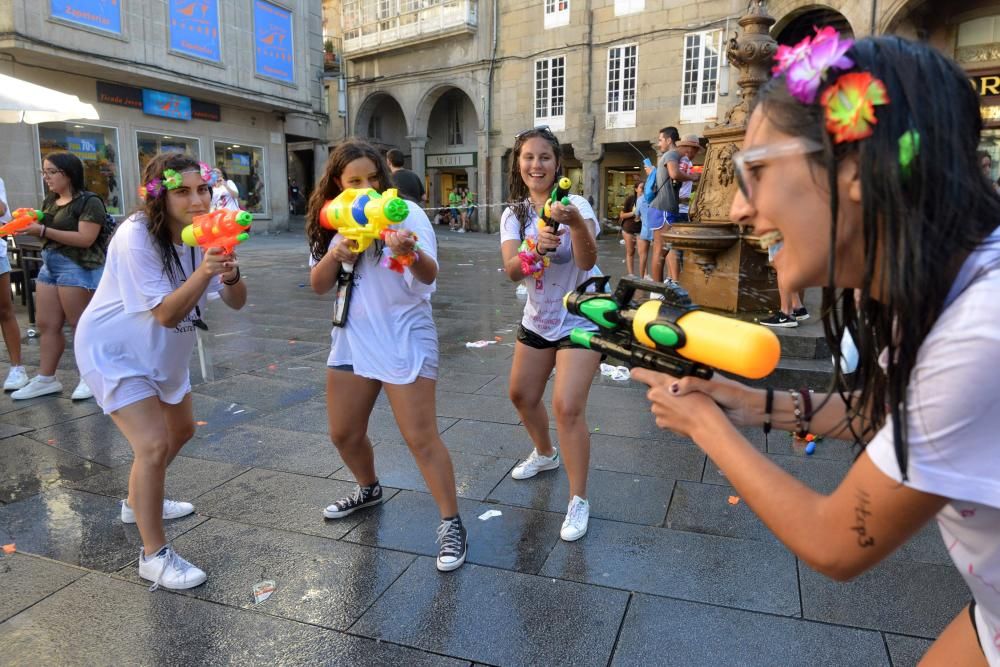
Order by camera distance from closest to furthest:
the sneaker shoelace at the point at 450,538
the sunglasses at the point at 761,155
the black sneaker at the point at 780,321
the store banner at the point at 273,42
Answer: the sunglasses at the point at 761,155 < the sneaker shoelace at the point at 450,538 < the black sneaker at the point at 780,321 < the store banner at the point at 273,42

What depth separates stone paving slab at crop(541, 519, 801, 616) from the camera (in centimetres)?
264

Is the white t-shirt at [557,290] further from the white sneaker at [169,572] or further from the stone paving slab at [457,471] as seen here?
the white sneaker at [169,572]

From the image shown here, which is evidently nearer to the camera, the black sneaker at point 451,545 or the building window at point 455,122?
the black sneaker at point 451,545

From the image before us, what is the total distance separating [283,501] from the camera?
11.7ft

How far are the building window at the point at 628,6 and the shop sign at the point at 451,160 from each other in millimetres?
9770

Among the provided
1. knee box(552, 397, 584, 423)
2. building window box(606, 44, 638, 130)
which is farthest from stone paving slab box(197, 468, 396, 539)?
building window box(606, 44, 638, 130)

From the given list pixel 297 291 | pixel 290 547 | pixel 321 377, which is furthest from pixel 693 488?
pixel 297 291

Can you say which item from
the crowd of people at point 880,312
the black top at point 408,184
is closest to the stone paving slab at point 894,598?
the crowd of people at point 880,312

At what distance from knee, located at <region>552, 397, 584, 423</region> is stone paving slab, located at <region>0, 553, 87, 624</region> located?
2.25 m

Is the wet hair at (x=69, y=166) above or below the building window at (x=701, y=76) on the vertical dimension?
below

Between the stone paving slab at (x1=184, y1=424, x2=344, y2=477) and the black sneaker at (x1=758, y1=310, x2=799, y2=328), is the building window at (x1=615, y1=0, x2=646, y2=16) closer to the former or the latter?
the black sneaker at (x1=758, y1=310, x2=799, y2=328)

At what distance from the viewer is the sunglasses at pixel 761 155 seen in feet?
3.81

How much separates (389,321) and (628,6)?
23.2 metres

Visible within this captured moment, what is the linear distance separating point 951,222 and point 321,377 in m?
5.47
